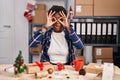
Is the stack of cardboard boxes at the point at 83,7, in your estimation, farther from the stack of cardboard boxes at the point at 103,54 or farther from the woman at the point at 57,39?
the woman at the point at 57,39

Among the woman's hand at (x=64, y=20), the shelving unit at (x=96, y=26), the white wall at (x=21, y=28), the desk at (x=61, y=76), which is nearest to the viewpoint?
the desk at (x=61, y=76)

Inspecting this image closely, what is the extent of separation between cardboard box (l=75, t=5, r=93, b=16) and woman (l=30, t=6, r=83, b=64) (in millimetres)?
1161

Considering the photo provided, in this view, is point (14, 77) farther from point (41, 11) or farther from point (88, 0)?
point (41, 11)

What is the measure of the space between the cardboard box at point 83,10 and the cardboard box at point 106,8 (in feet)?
0.27

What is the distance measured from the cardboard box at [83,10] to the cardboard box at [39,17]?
2.42ft

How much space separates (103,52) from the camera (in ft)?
11.6

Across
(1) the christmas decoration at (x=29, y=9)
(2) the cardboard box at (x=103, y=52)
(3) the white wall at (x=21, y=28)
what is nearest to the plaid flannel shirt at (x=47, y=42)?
(2) the cardboard box at (x=103, y=52)

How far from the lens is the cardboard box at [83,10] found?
3.48 metres

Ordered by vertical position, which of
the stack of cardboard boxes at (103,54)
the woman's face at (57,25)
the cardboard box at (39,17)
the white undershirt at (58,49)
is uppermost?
the cardboard box at (39,17)

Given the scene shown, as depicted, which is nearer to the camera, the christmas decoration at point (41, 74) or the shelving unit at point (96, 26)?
the christmas decoration at point (41, 74)

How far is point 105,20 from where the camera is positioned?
3.79 metres

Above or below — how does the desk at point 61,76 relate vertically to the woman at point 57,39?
below

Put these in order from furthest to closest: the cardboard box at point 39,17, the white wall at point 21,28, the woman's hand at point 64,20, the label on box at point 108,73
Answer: the white wall at point 21,28
the cardboard box at point 39,17
the woman's hand at point 64,20
the label on box at point 108,73

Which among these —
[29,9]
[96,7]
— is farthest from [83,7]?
Result: [29,9]
